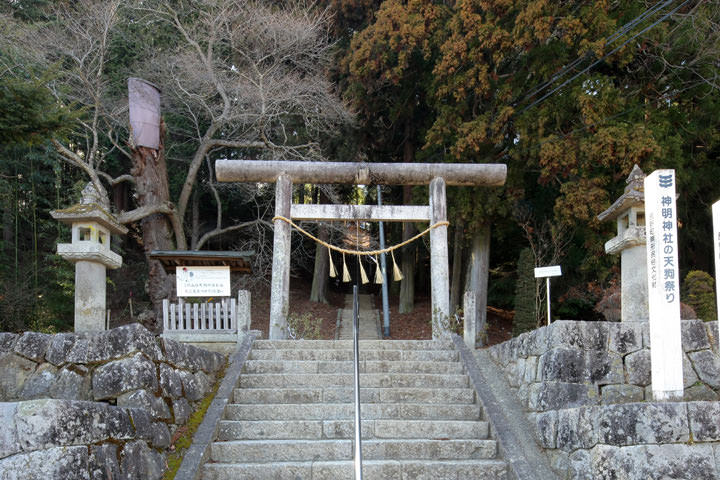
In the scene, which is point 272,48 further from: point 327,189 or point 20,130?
point 20,130

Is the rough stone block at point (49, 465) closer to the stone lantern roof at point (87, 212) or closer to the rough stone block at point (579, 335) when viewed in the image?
the rough stone block at point (579, 335)

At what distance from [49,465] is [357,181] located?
680cm

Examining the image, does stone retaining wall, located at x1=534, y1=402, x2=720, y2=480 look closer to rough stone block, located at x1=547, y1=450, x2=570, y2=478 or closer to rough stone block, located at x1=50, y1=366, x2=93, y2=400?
rough stone block, located at x1=547, y1=450, x2=570, y2=478

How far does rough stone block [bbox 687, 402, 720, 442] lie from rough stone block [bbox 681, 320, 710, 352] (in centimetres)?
157

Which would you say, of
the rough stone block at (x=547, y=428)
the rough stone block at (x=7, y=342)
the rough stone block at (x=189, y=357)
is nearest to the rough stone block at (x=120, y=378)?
the rough stone block at (x=189, y=357)

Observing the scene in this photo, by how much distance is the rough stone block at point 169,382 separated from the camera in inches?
200

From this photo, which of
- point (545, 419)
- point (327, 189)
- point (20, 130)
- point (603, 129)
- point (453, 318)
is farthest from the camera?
point (327, 189)

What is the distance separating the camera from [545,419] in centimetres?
490

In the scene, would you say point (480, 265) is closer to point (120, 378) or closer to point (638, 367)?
point (638, 367)

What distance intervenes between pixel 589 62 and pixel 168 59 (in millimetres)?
9788

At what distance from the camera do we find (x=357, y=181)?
9.52 metres

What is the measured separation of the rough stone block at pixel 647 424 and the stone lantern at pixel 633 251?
13.6ft

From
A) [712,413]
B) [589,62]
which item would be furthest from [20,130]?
[589,62]

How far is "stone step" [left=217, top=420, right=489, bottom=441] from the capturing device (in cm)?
537
